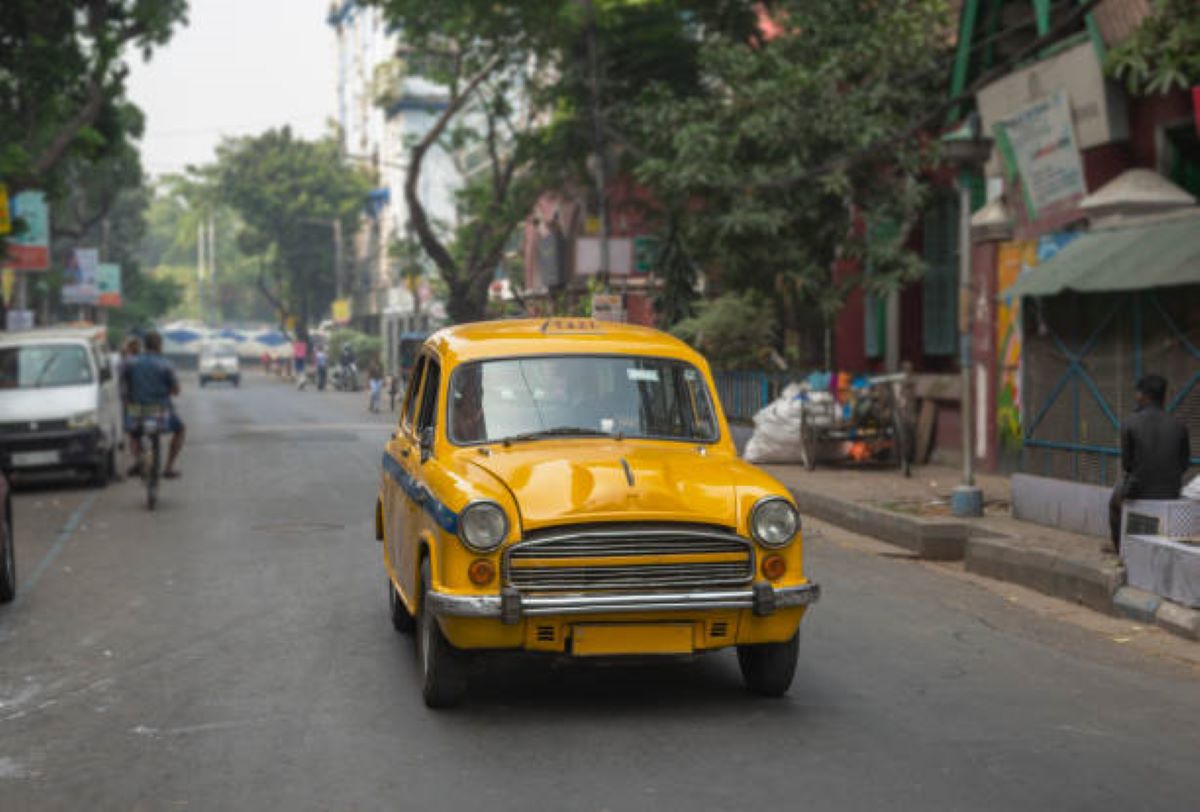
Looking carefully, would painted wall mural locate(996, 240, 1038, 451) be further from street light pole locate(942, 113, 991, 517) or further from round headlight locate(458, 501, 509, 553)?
round headlight locate(458, 501, 509, 553)

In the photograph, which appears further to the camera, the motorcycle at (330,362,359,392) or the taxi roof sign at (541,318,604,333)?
the motorcycle at (330,362,359,392)

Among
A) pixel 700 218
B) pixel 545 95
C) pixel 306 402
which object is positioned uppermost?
pixel 545 95

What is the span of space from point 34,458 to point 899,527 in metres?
11.2

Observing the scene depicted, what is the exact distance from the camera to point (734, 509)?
6.96 m

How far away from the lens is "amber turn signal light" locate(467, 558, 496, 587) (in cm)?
677

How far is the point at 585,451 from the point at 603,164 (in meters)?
24.9

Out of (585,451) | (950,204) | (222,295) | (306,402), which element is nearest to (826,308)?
(950,204)

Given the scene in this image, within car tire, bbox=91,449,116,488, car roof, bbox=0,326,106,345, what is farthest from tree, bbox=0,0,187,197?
car tire, bbox=91,449,116,488

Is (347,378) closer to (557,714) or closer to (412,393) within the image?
(412,393)

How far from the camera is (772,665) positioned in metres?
7.25

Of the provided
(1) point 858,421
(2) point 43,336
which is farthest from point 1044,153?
(2) point 43,336

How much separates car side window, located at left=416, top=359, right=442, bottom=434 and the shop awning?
22.4ft

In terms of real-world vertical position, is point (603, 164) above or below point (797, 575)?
above

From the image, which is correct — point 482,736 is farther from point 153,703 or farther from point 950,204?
point 950,204
